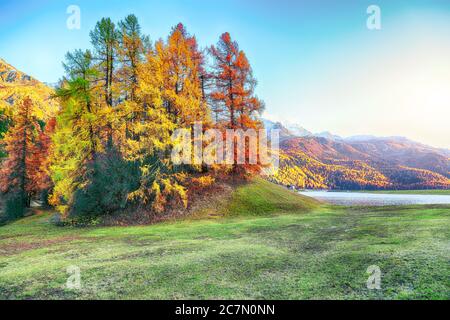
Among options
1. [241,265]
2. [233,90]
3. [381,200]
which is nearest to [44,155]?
[233,90]

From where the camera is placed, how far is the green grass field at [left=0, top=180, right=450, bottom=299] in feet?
22.3

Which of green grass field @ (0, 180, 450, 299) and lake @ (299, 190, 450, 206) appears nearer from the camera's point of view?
green grass field @ (0, 180, 450, 299)

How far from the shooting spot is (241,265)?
9242 mm

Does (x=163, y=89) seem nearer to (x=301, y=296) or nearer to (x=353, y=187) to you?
(x=301, y=296)

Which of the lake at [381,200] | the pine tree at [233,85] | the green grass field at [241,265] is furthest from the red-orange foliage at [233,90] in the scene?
the lake at [381,200]

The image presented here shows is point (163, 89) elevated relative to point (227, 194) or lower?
elevated

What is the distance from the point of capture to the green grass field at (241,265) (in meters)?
6.79

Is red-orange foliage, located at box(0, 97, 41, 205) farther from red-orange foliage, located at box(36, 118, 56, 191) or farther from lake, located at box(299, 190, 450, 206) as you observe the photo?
lake, located at box(299, 190, 450, 206)

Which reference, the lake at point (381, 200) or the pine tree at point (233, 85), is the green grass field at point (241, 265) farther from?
→ the lake at point (381, 200)

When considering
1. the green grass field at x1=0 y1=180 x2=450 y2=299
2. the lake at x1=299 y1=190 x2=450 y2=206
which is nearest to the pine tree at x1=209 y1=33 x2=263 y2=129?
the green grass field at x1=0 y1=180 x2=450 y2=299
